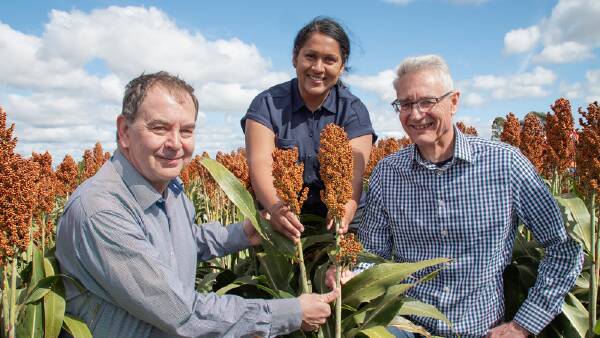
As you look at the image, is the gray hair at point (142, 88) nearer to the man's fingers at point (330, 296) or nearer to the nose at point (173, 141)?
the nose at point (173, 141)

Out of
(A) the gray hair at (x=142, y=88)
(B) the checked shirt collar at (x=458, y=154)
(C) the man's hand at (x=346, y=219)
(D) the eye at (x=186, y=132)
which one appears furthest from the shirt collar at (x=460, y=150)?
(A) the gray hair at (x=142, y=88)

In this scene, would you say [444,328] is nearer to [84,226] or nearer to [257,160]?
[257,160]

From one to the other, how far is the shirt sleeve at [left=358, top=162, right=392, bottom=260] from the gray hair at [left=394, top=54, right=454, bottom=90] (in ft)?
1.98

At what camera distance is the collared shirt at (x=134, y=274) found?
183 centimetres

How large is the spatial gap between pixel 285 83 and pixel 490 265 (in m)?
1.78

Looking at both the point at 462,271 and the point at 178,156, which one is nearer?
the point at 178,156

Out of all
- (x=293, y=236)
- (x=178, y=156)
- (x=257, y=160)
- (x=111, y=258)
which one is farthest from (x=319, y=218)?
(x=111, y=258)

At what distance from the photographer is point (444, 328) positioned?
256cm

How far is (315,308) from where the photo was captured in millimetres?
2156

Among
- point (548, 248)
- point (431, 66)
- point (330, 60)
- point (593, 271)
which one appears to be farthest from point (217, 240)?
point (593, 271)

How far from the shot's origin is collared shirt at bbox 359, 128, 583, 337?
8.09 feet

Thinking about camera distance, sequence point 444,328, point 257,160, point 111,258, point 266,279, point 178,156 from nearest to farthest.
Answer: point 111,258 < point 178,156 < point 444,328 < point 266,279 < point 257,160

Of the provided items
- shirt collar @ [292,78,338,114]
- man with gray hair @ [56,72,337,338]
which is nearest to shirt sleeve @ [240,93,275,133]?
shirt collar @ [292,78,338,114]

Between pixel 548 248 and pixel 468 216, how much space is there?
434 mm
